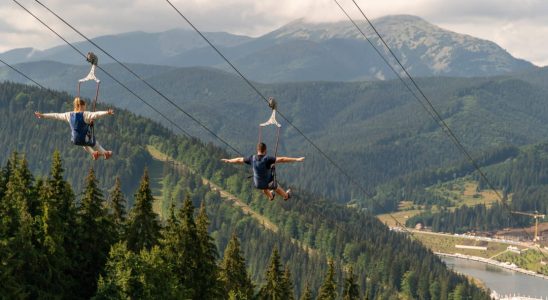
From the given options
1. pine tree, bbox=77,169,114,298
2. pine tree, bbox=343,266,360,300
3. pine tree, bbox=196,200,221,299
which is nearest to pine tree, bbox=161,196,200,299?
pine tree, bbox=196,200,221,299

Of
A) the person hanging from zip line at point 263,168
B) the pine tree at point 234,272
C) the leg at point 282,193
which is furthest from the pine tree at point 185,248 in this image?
the person hanging from zip line at point 263,168

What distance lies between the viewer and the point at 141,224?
7769 centimetres

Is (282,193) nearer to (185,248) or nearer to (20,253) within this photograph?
(20,253)

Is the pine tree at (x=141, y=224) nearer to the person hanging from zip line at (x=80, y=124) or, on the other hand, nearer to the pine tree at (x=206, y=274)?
the pine tree at (x=206, y=274)

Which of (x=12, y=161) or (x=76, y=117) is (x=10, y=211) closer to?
(x=12, y=161)

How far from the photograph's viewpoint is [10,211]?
209ft

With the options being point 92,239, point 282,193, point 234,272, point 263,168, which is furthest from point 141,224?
point 263,168

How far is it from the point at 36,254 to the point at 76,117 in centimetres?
1788

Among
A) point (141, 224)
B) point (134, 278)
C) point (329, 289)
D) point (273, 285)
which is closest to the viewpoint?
point (134, 278)

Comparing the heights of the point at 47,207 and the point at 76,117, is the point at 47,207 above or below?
A: below

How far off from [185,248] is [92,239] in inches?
328

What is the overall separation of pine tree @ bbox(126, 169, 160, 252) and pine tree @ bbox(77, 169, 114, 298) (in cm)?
401

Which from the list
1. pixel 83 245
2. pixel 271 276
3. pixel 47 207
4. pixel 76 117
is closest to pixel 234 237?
pixel 271 276

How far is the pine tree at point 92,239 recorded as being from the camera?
222 ft
